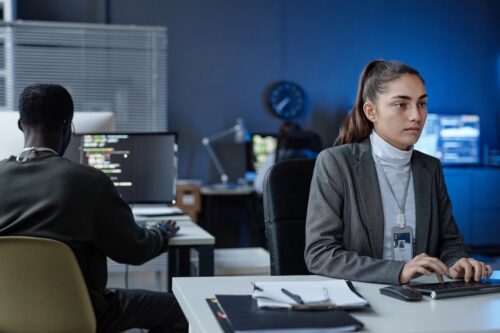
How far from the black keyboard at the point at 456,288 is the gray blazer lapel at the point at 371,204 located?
0.35 metres

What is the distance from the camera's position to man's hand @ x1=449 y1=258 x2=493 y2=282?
5.23ft

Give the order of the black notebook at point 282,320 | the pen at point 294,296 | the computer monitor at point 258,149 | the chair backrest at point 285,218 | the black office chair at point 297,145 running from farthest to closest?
1. the computer monitor at point 258,149
2. the black office chair at point 297,145
3. the chair backrest at point 285,218
4. the pen at point 294,296
5. the black notebook at point 282,320

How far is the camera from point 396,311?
4.31 feet

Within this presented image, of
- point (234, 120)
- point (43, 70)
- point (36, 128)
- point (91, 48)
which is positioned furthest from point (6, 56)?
point (36, 128)

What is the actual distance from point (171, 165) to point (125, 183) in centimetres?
23

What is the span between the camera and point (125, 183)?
3.16 metres

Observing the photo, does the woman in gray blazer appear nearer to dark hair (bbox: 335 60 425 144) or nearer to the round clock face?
dark hair (bbox: 335 60 425 144)

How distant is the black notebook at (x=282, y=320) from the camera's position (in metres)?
1.12

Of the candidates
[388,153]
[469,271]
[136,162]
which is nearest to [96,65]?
[136,162]

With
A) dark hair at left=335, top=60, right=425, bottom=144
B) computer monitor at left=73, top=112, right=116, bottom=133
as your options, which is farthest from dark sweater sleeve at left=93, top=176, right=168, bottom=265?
computer monitor at left=73, top=112, right=116, bottom=133

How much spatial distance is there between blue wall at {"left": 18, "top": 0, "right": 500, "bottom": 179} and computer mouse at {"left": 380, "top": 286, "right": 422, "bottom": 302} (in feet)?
18.0

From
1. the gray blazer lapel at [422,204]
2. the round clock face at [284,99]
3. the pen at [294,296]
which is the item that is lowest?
the pen at [294,296]

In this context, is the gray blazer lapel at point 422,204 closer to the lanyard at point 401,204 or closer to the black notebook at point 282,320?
the lanyard at point 401,204

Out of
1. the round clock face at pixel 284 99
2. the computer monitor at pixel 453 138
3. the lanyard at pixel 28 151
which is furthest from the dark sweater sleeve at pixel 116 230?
the computer monitor at pixel 453 138
